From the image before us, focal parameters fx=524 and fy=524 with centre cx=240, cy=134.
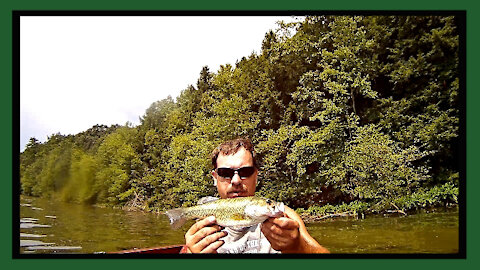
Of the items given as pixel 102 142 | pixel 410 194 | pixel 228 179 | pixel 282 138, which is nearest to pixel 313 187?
pixel 282 138

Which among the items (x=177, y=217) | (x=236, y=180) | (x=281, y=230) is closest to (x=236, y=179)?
(x=236, y=180)

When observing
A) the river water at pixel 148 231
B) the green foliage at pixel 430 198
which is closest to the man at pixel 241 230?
the river water at pixel 148 231

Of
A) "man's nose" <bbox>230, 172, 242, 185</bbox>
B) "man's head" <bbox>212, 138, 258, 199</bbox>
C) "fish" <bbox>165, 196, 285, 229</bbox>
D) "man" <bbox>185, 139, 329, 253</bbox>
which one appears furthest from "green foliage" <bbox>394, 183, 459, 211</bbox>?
"fish" <bbox>165, 196, 285, 229</bbox>

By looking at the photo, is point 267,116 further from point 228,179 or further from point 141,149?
point 228,179

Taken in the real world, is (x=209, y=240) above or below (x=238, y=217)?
below

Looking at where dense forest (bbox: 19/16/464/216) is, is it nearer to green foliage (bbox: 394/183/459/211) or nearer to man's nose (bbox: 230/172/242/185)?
green foliage (bbox: 394/183/459/211)

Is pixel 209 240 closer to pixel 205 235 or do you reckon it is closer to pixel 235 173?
pixel 205 235

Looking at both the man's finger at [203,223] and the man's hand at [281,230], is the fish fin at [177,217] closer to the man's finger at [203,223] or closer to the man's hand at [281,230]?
the man's finger at [203,223]
